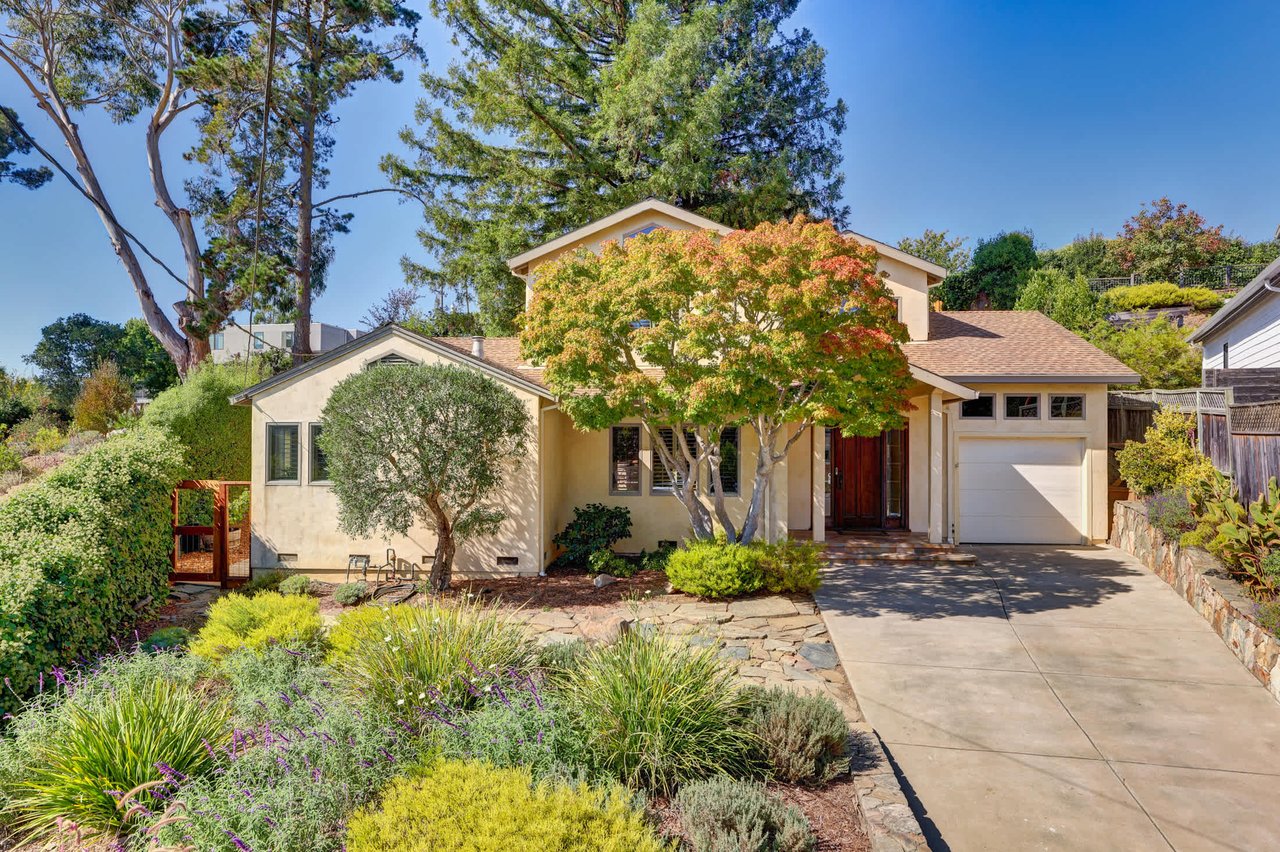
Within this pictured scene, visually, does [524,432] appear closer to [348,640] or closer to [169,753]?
[348,640]

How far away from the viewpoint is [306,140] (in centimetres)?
2016

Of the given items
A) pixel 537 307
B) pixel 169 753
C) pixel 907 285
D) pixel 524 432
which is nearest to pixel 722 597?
pixel 524 432

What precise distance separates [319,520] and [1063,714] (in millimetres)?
10730

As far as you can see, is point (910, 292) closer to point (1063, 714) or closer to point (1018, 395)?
point (1018, 395)

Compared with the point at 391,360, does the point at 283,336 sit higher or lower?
higher

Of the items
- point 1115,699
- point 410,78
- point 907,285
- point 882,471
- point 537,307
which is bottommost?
point 1115,699

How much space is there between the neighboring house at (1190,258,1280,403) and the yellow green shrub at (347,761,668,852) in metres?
10.8

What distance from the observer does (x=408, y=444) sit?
920 cm

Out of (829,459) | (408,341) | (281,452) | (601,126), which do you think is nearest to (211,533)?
(281,452)

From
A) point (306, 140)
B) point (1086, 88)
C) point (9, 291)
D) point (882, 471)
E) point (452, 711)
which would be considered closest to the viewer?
point (452, 711)

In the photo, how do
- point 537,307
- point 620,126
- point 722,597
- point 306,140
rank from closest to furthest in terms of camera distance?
point 722,597, point 537,307, point 620,126, point 306,140

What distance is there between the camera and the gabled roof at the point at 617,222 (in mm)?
12938

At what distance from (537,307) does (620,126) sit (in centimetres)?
1140

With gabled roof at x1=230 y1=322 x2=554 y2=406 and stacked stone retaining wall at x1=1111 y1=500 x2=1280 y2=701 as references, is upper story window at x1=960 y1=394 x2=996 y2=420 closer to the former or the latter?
stacked stone retaining wall at x1=1111 y1=500 x2=1280 y2=701
